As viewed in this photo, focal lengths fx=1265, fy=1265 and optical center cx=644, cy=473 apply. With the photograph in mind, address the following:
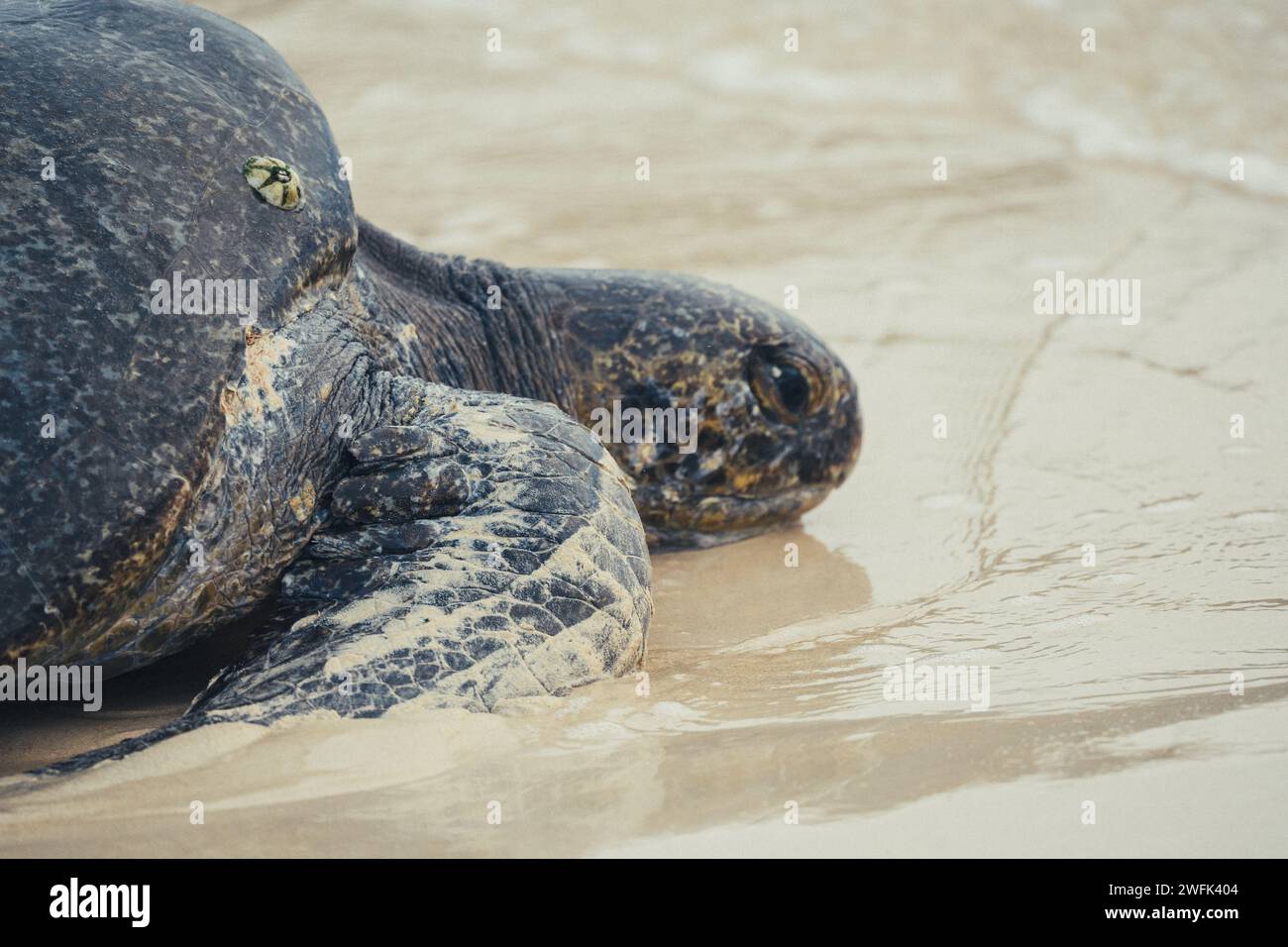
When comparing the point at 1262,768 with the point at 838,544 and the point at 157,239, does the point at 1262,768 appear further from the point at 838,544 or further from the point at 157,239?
the point at 157,239

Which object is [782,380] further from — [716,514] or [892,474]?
[892,474]

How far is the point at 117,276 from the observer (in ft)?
8.05

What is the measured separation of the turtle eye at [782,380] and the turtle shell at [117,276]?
1.24 metres

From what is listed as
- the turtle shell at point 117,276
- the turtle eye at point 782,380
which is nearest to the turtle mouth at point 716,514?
the turtle eye at point 782,380

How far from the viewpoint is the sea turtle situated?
227 centimetres

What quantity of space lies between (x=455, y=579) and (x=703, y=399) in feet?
4.30

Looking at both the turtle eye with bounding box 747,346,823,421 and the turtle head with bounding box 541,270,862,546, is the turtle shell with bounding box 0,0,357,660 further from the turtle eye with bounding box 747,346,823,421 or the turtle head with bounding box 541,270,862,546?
the turtle eye with bounding box 747,346,823,421

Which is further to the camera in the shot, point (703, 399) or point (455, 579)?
point (703, 399)

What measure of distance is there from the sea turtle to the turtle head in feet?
1.75

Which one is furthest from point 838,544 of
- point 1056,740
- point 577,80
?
point 577,80

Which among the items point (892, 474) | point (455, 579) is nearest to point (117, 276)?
point (455, 579)

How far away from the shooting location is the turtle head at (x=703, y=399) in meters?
3.51

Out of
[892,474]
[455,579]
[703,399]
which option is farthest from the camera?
[892,474]

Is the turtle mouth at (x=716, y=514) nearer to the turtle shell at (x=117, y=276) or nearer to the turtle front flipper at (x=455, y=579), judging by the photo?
the turtle front flipper at (x=455, y=579)
